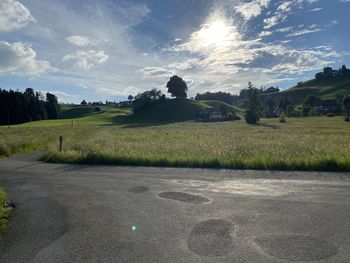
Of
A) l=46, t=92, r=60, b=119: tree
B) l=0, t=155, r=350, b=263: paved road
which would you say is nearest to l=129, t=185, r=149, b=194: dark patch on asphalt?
l=0, t=155, r=350, b=263: paved road

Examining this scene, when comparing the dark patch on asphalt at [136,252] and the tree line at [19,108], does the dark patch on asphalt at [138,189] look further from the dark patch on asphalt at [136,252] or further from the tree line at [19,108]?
the tree line at [19,108]

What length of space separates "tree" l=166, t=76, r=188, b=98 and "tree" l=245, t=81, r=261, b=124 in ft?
179

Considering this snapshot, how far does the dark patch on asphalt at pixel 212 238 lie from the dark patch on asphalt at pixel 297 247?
0.63 m

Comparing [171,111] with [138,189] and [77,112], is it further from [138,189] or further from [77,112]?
[138,189]

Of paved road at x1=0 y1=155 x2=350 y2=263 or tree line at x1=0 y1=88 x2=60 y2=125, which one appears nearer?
paved road at x1=0 y1=155 x2=350 y2=263

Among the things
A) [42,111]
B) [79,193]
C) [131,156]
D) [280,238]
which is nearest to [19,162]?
[131,156]

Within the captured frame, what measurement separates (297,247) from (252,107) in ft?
257

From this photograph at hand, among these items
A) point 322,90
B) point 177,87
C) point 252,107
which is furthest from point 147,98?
point 322,90

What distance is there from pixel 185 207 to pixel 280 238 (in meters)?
2.96

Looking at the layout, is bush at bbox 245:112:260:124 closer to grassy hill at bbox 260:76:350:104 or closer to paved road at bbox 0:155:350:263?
paved road at bbox 0:155:350:263

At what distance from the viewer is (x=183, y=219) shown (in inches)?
305

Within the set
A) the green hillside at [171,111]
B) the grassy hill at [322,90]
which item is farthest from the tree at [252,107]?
the grassy hill at [322,90]

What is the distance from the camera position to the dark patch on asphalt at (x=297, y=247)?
5.54m

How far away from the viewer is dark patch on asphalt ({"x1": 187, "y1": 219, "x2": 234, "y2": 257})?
589 centimetres
